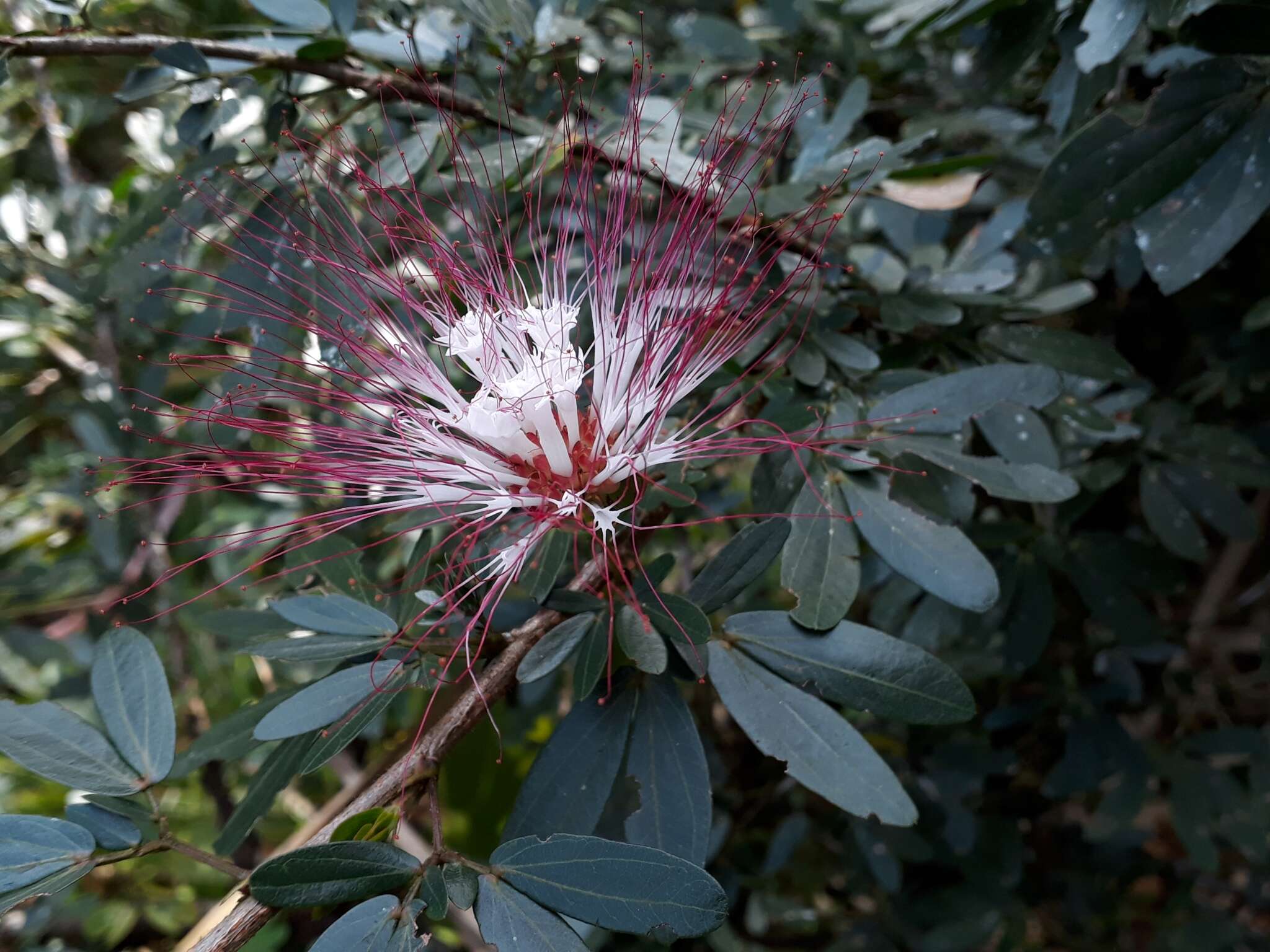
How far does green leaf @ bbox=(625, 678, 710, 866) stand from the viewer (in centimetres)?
79

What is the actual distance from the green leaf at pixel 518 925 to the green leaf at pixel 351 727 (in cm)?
19

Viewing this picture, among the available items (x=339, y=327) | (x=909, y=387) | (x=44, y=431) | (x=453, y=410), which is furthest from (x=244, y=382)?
(x=44, y=431)

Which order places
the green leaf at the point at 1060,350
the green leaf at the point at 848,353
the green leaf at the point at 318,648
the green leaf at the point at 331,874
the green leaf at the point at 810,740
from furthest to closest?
1. the green leaf at the point at 1060,350
2. the green leaf at the point at 848,353
3. the green leaf at the point at 318,648
4. the green leaf at the point at 810,740
5. the green leaf at the point at 331,874

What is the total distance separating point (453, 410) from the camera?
997 mm

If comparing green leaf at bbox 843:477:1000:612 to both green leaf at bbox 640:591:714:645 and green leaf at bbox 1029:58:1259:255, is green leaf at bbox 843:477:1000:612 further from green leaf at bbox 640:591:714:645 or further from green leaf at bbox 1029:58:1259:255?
green leaf at bbox 1029:58:1259:255

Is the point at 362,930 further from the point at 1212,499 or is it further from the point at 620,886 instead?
the point at 1212,499

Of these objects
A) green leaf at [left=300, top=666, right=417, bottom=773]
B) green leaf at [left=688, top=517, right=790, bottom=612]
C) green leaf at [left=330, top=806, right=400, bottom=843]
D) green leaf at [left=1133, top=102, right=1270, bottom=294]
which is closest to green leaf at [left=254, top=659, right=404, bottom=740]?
green leaf at [left=300, top=666, right=417, bottom=773]

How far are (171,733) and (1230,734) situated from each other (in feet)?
5.82

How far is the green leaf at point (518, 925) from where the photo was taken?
2.25 ft

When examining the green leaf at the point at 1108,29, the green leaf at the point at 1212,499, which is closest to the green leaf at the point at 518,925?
the green leaf at the point at 1108,29

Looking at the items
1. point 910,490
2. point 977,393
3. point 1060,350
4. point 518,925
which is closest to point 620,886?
point 518,925

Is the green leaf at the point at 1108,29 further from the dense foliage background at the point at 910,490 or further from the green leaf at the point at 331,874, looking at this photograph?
the green leaf at the point at 331,874

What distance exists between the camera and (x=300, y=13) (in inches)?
47.1

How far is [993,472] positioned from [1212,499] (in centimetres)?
68
